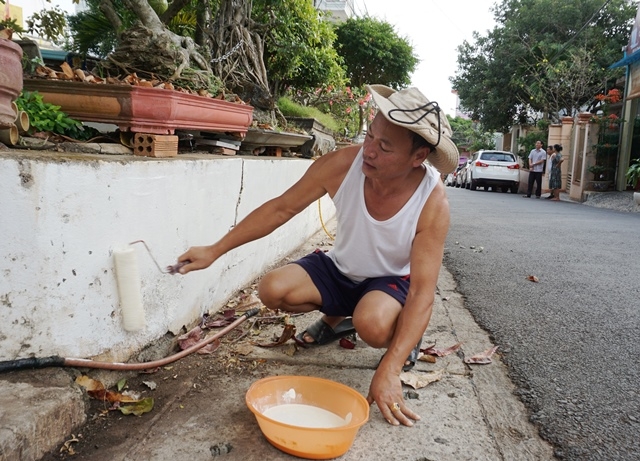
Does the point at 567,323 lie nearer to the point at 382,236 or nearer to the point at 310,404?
the point at 382,236

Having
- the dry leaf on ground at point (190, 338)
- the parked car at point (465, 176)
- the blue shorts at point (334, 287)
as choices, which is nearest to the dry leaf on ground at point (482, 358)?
the blue shorts at point (334, 287)

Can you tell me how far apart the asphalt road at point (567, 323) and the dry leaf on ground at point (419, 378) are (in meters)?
0.37

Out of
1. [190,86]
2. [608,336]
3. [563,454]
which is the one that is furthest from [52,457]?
[608,336]

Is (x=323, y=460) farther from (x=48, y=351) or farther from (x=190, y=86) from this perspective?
(x=190, y=86)

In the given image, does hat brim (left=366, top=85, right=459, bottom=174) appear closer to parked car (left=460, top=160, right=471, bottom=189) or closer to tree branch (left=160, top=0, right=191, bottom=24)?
tree branch (left=160, top=0, right=191, bottom=24)

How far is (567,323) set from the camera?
3391 mm

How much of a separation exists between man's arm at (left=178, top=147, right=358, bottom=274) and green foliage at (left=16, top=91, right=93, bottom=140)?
91 cm

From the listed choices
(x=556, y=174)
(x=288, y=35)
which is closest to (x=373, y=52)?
(x=556, y=174)

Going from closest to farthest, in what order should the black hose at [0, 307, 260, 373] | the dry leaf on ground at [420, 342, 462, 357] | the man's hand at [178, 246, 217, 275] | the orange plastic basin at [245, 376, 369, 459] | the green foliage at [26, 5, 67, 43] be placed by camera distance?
the orange plastic basin at [245, 376, 369, 459] < the black hose at [0, 307, 260, 373] < the man's hand at [178, 246, 217, 275] < the dry leaf on ground at [420, 342, 462, 357] < the green foliage at [26, 5, 67, 43]

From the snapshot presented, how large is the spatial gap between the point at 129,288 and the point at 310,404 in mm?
886

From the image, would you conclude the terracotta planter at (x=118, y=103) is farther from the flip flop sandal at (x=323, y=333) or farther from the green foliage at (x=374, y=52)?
the green foliage at (x=374, y=52)

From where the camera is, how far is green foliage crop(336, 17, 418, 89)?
1822 centimetres

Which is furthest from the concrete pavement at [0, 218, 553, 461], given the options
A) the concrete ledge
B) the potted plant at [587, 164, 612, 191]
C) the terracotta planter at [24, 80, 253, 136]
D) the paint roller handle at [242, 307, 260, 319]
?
the potted plant at [587, 164, 612, 191]

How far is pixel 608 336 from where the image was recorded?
3.15 metres
